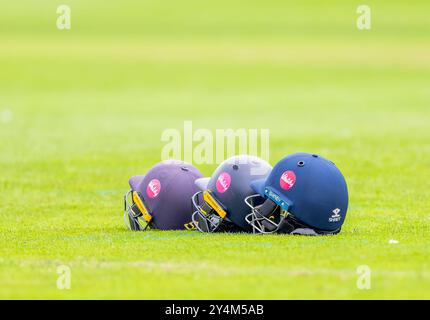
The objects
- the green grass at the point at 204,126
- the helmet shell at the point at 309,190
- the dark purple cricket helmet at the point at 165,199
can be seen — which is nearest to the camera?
the green grass at the point at 204,126

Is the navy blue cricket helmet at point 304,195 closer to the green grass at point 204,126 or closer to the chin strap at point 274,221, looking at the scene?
the chin strap at point 274,221

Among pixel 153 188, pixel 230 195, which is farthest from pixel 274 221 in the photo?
pixel 153 188

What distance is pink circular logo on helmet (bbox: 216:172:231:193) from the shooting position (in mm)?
12477

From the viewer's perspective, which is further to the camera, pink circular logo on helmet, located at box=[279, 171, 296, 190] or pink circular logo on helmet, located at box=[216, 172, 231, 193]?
pink circular logo on helmet, located at box=[216, 172, 231, 193]

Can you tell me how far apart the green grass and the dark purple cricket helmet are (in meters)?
0.31

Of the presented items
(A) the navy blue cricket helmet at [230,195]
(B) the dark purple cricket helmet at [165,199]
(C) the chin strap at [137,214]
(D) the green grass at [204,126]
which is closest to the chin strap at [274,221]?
(A) the navy blue cricket helmet at [230,195]

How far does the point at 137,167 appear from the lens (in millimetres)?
21906

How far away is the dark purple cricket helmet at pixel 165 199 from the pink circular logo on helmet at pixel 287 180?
1529mm

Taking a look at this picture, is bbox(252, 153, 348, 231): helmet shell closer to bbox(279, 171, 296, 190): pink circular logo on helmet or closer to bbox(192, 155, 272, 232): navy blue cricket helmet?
bbox(279, 171, 296, 190): pink circular logo on helmet

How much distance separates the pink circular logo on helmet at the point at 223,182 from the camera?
40.9 feet

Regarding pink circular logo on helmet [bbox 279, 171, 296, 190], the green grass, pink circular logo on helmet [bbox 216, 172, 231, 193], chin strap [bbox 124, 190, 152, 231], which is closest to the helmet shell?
pink circular logo on helmet [bbox 279, 171, 296, 190]

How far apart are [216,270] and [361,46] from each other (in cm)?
5651

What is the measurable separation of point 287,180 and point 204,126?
1869cm

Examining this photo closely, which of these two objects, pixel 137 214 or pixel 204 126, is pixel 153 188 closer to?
pixel 137 214
